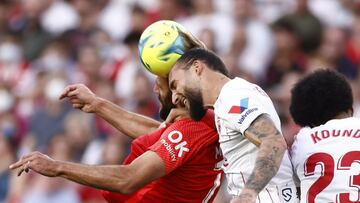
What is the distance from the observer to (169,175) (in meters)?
7.41

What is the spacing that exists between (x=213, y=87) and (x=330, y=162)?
90cm

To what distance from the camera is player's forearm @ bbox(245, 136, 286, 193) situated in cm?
621

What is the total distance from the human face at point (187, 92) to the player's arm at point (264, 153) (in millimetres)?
626

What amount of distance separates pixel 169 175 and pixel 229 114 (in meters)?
0.96

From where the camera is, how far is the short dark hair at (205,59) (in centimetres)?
697

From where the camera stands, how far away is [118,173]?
7.02 meters

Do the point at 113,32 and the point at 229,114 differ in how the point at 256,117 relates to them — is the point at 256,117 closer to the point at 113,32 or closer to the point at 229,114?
the point at 229,114

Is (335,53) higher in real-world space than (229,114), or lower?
higher

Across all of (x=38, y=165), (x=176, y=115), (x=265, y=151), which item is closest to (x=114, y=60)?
(x=176, y=115)

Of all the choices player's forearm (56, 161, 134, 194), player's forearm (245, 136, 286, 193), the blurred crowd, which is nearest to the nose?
player's forearm (56, 161, 134, 194)

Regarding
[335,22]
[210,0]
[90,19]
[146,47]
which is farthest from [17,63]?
[146,47]

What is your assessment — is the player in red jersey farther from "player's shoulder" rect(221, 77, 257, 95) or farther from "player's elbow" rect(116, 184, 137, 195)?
"player's shoulder" rect(221, 77, 257, 95)

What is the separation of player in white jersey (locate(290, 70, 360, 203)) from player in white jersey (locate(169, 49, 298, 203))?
146mm

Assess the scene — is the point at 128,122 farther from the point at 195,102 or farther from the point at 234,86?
the point at 234,86
